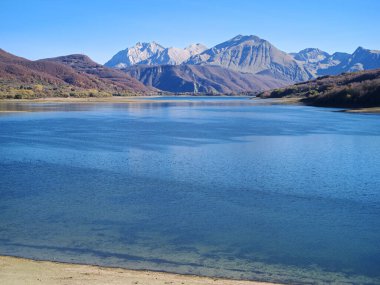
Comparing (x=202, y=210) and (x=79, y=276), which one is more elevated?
(x=79, y=276)

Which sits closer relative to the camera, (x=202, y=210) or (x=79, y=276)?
(x=79, y=276)

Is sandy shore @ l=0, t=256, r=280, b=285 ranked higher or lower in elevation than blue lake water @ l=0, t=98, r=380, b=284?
higher

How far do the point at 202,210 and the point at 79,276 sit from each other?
8226mm

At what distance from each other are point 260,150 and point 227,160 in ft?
20.2

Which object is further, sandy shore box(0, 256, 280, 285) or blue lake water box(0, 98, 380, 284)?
blue lake water box(0, 98, 380, 284)

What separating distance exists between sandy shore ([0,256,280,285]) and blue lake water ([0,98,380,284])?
0.74 metres

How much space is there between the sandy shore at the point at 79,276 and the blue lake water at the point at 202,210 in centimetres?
74

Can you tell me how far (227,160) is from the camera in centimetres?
3316

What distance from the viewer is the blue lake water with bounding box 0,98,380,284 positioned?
47.3 ft

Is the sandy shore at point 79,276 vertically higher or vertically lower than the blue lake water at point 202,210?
higher

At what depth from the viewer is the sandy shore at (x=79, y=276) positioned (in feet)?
38.8

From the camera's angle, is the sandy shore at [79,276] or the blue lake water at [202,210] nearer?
the sandy shore at [79,276]

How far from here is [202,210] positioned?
19.8 meters

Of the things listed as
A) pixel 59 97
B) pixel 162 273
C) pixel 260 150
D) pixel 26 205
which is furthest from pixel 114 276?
pixel 59 97
